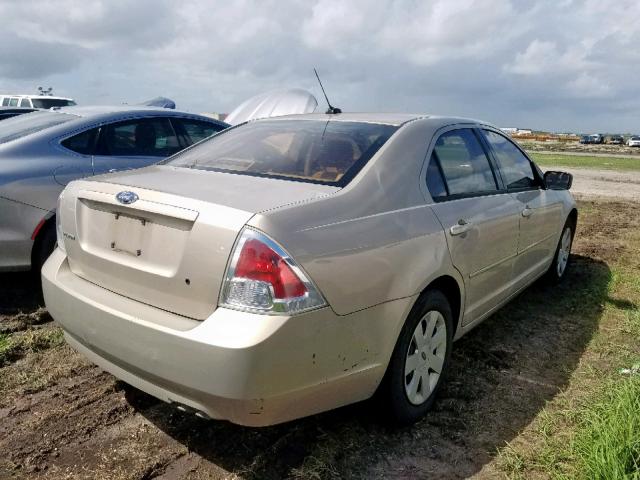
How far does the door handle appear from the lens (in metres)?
2.97

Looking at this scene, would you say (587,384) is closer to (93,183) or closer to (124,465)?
(124,465)

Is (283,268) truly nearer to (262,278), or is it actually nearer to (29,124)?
(262,278)

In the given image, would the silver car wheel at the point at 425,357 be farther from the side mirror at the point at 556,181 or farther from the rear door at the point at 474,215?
the side mirror at the point at 556,181

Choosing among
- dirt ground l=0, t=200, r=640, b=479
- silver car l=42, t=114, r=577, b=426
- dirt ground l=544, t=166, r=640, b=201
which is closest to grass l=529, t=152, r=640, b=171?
dirt ground l=544, t=166, r=640, b=201

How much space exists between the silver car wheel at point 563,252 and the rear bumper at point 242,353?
10.8ft

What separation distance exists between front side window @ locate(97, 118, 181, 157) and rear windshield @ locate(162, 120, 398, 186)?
1764 mm

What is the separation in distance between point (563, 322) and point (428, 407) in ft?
6.76

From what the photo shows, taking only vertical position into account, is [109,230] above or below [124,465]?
above

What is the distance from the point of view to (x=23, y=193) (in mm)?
4141

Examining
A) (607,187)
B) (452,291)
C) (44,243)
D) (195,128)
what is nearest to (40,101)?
(195,128)

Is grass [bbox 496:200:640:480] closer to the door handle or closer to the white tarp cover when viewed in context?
the door handle

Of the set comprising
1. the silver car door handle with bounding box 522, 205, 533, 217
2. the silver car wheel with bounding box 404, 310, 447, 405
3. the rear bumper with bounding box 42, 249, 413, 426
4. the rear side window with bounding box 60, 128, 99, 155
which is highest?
the rear side window with bounding box 60, 128, 99, 155

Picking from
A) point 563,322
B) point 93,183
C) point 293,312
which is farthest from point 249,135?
point 563,322

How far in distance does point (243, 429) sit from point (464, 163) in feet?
6.64
